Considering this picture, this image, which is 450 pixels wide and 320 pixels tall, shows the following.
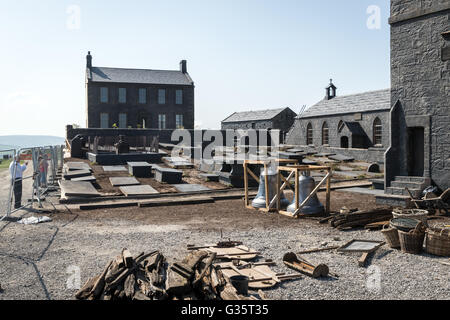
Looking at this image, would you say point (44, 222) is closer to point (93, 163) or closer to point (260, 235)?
point (260, 235)

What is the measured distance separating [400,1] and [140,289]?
13406 millimetres

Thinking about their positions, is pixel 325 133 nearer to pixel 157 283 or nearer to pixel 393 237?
pixel 393 237

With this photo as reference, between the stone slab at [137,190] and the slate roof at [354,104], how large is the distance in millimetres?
23035

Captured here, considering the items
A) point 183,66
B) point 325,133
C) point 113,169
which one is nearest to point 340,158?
point 325,133

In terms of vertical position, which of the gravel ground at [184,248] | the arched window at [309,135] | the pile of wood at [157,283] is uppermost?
the arched window at [309,135]

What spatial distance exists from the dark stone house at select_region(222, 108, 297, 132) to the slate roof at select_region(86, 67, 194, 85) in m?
11.8

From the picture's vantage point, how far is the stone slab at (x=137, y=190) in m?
14.8

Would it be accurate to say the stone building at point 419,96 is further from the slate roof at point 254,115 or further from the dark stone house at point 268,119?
the slate roof at point 254,115

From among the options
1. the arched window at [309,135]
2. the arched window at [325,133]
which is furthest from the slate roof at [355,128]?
the arched window at [309,135]

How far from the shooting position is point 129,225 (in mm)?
10148

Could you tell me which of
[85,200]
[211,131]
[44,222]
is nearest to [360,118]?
[211,131]

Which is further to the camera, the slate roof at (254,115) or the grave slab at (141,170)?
the slate roof at (254,115)
